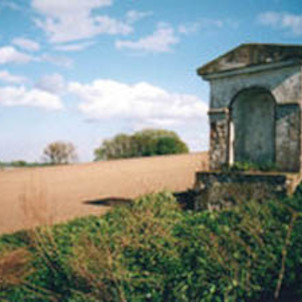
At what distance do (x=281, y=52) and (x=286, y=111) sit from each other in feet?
3.74

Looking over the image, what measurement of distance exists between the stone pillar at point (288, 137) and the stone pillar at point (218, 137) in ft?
3.91

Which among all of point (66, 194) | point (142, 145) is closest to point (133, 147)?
point (142, 145)

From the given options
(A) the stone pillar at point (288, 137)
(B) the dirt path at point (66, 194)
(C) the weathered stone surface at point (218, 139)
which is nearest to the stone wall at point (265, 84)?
(A) the stone pillar at point (288, 137)

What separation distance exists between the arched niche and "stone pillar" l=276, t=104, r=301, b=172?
0.55 meters

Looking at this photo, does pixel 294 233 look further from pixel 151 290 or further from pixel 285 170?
pixel 285 170

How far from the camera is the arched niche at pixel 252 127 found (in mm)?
7691

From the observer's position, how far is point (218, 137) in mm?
7910

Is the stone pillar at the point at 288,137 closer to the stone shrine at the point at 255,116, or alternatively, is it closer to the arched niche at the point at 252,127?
the stone shrine at the point at 255,116

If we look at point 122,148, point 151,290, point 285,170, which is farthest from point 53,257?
point 122,148

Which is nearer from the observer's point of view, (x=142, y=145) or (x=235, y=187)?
(x=235, y=187)

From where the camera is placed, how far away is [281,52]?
6.71m

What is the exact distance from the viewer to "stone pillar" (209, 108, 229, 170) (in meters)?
7.80

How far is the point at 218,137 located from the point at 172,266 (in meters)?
4.62

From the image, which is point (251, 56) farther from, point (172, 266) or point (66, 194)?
point (66, 194)
